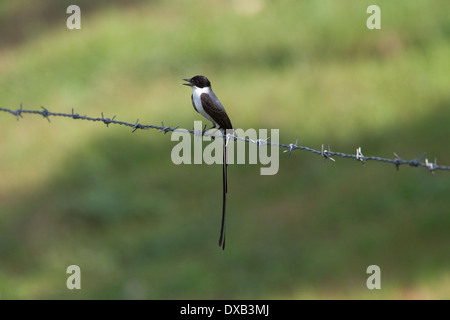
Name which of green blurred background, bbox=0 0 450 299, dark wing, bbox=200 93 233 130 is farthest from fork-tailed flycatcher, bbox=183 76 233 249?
green blurred background, bbox=0 0 450 299

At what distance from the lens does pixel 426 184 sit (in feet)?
40.9

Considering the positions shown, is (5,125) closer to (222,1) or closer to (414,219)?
(222,1)

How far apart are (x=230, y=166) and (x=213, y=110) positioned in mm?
6879

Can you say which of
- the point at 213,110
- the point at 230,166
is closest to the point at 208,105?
the point at 213,110

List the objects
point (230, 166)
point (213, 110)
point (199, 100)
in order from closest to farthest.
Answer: point (213, 110), point (199, 100), point (230, 166)

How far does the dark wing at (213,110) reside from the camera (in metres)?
7.20

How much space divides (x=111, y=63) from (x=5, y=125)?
A: 10.8 ft

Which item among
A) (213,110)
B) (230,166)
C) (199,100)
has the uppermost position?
(230,166)

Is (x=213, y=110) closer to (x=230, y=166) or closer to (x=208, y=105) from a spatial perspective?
(x=208, y=105)

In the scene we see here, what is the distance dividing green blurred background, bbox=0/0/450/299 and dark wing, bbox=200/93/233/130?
11.7 feet

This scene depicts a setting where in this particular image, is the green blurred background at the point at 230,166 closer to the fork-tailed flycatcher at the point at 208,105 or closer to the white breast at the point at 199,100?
the fork-tailed flycatcher at the point at 208,105

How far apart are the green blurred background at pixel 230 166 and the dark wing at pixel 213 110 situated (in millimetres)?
3553

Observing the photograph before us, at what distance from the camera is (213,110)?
23.6 ft

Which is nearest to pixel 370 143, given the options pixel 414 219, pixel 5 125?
pixel 414 219
